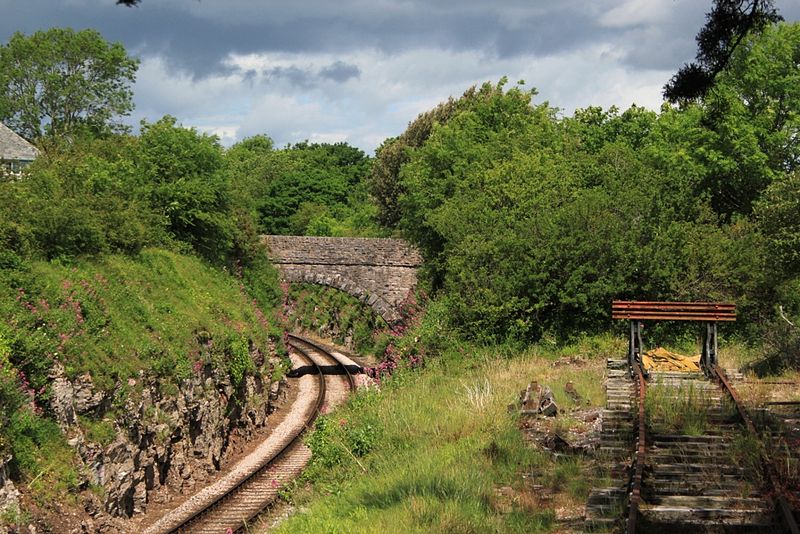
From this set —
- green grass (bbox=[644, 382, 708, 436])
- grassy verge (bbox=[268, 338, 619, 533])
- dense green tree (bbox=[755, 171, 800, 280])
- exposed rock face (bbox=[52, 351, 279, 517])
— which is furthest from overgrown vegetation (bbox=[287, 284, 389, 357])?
green grass (bbox=[644, 382, 708, 436])

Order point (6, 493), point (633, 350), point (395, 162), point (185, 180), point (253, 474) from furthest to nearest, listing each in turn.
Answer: point (395, 162) → point (185, 180) → point (253, 474) → point (633, 350) → point (6, 493)

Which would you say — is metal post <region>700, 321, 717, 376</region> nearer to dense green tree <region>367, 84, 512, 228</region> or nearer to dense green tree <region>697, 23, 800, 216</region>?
dense green tree <region>697, 23, 800, 216</region>

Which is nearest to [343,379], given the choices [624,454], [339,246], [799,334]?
A: [339,246]

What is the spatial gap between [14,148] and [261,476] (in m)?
33.1

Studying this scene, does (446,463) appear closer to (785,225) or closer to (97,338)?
(97,338)

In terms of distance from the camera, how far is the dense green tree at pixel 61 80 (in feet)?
174

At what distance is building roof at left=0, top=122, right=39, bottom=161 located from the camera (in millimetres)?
45781

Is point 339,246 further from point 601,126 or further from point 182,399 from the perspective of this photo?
point 182,399

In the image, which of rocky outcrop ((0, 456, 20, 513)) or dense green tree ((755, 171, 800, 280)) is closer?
rocky outcrop ((0, 456, 20, 513))

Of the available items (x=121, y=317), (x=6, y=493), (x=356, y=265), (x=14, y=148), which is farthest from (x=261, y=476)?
(x=14, y=148)

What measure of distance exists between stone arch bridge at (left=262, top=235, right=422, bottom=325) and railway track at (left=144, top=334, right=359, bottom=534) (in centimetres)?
648

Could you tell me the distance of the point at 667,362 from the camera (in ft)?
57.9

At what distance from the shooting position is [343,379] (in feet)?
121

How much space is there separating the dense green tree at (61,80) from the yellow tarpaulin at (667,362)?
142ft
